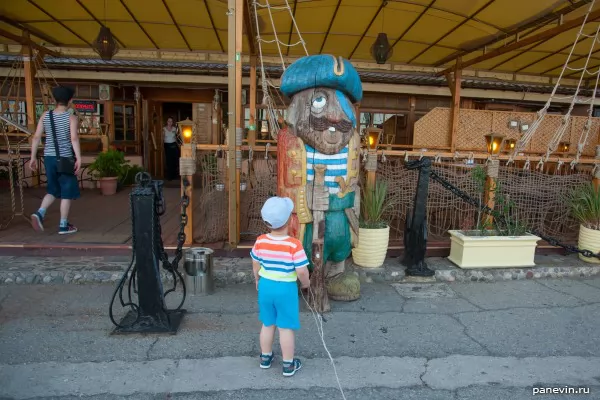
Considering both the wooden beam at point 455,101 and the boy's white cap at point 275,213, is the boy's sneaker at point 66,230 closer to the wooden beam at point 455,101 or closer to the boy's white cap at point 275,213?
the boy's white cap at point 275,213

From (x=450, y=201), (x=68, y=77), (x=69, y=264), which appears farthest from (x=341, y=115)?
(x=68, y=77)

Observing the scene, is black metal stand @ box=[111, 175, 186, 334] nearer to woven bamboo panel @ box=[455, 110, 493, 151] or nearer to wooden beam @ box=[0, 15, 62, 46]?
wooden beam @ box=[0, 15, 62, 46]

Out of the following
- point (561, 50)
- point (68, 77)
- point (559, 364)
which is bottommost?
point (559, 364)

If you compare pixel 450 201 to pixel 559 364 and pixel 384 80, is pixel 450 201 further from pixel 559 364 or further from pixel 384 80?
pixel 384 80

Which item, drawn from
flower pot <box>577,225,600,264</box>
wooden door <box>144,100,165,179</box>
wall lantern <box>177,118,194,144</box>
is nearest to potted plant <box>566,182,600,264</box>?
flower pot <box>577,225,600,264</box>

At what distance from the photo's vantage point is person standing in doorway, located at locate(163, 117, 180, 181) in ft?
33.5

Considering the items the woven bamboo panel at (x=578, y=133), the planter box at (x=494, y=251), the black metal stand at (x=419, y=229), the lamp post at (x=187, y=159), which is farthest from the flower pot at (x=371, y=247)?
the woven bamboo panel at (x=578, y=133)

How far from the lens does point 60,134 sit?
4723mm

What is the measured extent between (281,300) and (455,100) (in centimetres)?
816

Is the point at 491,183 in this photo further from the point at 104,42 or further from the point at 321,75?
the point at 104,42

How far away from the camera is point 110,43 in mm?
7020

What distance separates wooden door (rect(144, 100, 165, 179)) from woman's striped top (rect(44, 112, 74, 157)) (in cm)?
607

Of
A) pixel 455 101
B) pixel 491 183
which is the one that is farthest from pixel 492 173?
pixel 455 101

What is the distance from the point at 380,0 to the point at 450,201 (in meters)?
3.44
